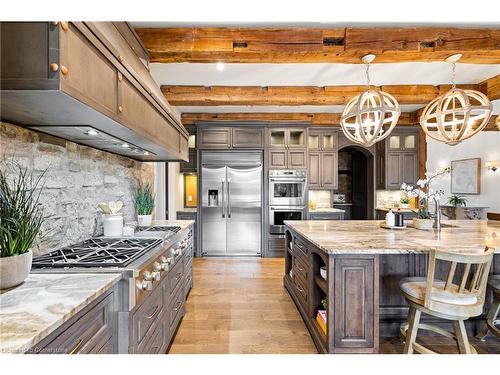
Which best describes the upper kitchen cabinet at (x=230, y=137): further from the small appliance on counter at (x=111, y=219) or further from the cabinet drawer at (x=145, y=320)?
the cabinet drawer at (x=145, y=320)

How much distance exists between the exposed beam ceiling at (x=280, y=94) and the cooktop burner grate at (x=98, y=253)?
283 centimetres

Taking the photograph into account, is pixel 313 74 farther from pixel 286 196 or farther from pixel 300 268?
pixel 300 268

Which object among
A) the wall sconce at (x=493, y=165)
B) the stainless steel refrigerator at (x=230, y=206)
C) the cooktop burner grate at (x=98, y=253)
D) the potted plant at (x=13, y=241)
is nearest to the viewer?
the potted plant at (x=13, y=241)

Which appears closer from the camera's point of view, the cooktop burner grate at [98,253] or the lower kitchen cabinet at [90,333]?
the lower kitchen cabinet at [90,333]

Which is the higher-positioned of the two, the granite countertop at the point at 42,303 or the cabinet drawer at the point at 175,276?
the granite countertop at the point at 42,303

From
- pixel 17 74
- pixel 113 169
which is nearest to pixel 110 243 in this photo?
pixel 113 169

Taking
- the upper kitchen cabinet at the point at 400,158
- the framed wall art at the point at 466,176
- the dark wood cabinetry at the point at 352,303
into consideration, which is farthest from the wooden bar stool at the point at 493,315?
the framed wall art at the point at 466,176

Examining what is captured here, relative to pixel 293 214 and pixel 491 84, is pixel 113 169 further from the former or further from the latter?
pixel 491 84

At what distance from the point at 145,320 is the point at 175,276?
30.1 inches

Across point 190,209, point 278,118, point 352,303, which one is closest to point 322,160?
point 278,118

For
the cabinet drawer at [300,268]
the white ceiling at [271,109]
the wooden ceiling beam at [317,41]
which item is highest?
the white ceiling at [271,109]

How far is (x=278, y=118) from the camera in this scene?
5.52 meters

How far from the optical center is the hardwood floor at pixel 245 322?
224 centimetres

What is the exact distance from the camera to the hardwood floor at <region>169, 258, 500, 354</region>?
7.36 feet
